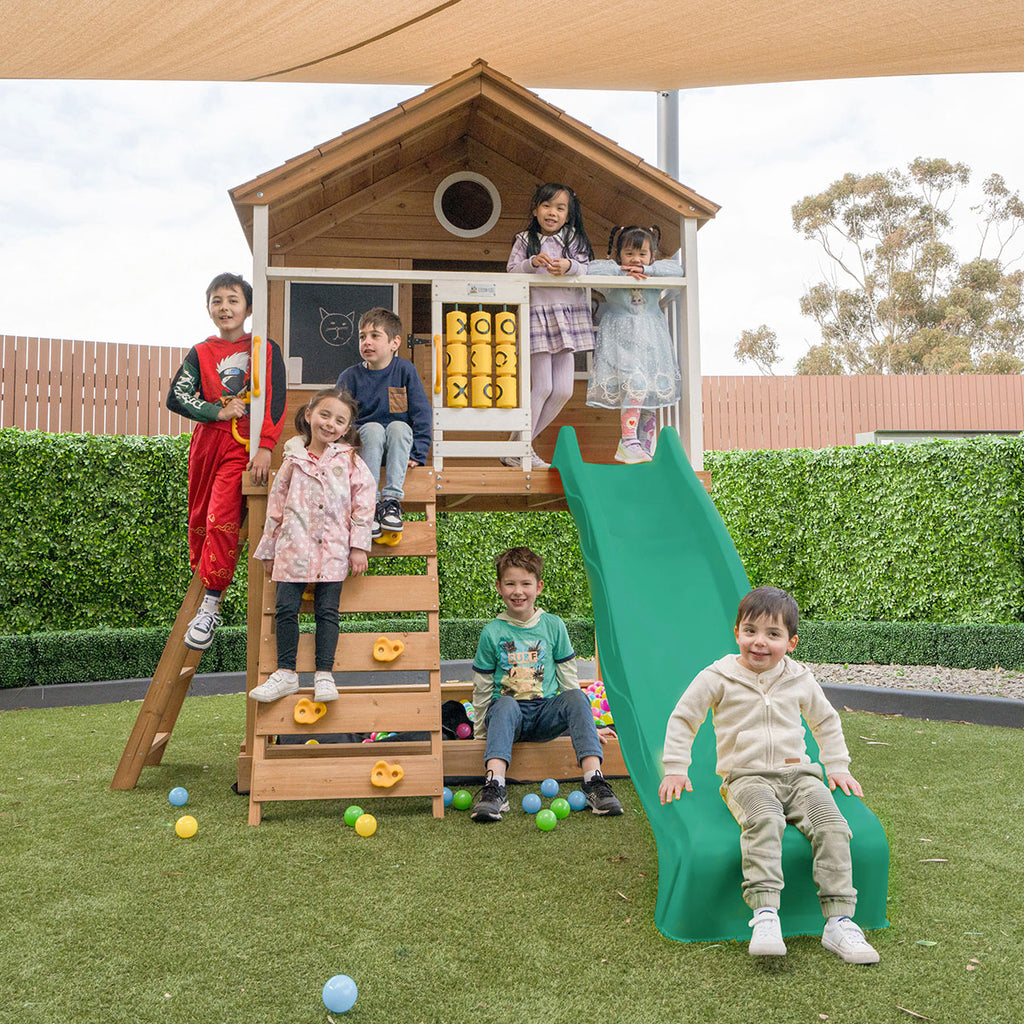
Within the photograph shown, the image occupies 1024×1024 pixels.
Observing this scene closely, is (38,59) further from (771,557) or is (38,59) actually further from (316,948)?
(771,557)

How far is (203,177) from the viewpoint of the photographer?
83.7 ft

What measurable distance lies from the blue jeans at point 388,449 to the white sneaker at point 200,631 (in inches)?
43.9

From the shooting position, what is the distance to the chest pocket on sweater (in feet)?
17.3

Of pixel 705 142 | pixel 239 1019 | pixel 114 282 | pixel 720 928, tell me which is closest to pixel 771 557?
pixel 720 928


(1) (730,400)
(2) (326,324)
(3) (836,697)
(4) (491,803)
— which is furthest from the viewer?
(1) (730,400)

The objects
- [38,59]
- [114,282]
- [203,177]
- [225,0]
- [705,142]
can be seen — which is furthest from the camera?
[705,142]

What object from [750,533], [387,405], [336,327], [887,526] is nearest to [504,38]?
[336,327]

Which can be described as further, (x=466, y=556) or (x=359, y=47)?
(x=466, y=556)

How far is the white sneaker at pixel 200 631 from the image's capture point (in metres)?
4.88

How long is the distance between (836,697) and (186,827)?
542 centimetres

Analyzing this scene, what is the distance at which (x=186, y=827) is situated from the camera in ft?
13.0

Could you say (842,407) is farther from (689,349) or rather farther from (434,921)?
(434,921)

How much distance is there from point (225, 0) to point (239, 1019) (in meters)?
5.26

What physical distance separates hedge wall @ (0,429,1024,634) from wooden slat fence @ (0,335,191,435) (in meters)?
5.43
